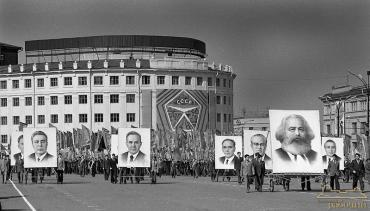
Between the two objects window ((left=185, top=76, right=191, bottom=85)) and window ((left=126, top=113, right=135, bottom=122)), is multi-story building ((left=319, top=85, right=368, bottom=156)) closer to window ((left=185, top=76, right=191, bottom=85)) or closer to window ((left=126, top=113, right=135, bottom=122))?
window ((left=185, top=76, right=191, bottom=85))

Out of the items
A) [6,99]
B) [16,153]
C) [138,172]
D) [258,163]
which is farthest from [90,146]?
[6,99]

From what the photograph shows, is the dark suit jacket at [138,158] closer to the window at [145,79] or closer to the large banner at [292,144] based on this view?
the large banner at [292,144]

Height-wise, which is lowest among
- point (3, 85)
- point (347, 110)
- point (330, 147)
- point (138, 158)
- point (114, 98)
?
point (138, 158)

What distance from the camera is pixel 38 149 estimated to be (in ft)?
160

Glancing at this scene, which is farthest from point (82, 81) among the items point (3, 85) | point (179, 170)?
point (179, 170)

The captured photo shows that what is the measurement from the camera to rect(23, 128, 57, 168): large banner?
48.7 meters

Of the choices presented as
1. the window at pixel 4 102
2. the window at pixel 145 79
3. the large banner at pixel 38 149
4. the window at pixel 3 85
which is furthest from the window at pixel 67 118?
the large banner at pixel 38 149

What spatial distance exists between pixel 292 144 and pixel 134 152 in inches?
550

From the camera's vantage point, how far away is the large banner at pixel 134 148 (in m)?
48.4

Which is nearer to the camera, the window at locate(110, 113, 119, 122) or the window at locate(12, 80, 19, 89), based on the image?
the window at locate(110, 113, 119, 122)

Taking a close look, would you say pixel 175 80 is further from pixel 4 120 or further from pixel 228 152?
pixel 228 152

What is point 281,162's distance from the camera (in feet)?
119

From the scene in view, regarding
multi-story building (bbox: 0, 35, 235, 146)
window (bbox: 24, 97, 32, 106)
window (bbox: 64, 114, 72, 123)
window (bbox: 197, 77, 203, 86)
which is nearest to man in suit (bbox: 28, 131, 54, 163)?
multi-story building (bbox: 0, 35, 235, 146)

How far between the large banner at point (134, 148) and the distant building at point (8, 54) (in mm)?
100152
